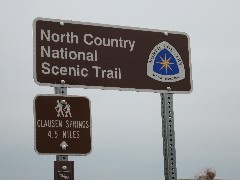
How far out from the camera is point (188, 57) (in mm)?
4926

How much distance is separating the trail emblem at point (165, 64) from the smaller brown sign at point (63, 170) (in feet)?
4.71

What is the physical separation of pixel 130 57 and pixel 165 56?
0.44m

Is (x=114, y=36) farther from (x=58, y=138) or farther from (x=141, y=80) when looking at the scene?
(x=58, y=138)

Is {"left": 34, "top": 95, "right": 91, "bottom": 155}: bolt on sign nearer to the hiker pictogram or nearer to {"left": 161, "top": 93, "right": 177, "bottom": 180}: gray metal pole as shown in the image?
the hiker pictogram

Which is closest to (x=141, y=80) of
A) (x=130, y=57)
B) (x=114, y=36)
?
(x=130, y=57)

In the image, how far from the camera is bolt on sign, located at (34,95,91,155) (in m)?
3.88

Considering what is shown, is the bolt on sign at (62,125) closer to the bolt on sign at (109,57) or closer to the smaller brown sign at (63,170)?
the smaller brown sign at (63,170)

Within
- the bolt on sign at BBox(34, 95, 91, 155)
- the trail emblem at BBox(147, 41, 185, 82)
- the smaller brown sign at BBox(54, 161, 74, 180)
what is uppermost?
the trail emblem at BBox(147, 41, 185, 82)

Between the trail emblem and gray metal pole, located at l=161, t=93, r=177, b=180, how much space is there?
29cm

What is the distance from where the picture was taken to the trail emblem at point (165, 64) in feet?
15.4

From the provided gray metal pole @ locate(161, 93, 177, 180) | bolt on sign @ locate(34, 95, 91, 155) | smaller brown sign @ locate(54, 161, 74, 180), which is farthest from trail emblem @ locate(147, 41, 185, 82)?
smaller brown sign @ locate(54, 161, 74, 180)

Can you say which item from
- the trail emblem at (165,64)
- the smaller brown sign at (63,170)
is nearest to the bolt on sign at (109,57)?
the trail emblem at (165,64)

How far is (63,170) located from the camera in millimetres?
3803

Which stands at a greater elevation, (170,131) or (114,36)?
(114,36)
